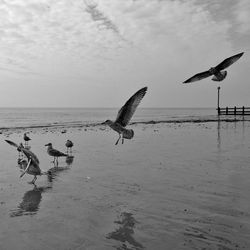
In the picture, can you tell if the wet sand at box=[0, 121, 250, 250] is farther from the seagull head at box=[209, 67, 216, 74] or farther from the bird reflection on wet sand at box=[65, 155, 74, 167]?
the seagull head at box=[209, 67, 216, 74]

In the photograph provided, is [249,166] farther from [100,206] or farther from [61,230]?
[61,230]

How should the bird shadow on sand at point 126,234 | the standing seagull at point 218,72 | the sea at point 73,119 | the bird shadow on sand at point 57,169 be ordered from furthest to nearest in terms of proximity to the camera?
1. the sea at point 73,119
2. the bird shadow on sand at point 57,169
3. the standing seagull at point 218,72
4. the bird shadow on sand at point 126,234

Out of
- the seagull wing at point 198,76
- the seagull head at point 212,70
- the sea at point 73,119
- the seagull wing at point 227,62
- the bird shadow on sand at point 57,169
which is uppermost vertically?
the seagull wing at point 227,62

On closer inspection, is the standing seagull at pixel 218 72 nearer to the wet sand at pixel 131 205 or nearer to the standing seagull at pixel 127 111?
the standing seagull at pixel 127 111

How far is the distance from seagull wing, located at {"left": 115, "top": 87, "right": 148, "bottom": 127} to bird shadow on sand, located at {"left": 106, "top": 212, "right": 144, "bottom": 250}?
2.00 metres

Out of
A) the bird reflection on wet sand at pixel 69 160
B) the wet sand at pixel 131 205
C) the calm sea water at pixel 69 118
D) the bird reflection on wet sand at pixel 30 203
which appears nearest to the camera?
the wet sand at pixel 131 205

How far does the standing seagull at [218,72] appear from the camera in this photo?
293 inches

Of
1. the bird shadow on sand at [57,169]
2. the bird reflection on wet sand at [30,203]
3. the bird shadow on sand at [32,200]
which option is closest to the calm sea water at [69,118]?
the bird shadow on sand at [57,169]

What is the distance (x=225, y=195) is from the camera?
28.2ft

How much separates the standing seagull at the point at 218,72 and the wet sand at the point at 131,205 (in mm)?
2808

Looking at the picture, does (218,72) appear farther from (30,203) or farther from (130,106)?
(30,203)

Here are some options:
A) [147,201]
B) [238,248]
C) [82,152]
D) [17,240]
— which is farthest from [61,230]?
[82,152]

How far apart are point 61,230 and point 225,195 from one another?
4115 millimetres

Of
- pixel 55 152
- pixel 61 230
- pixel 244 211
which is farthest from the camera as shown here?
pixel 55 152
